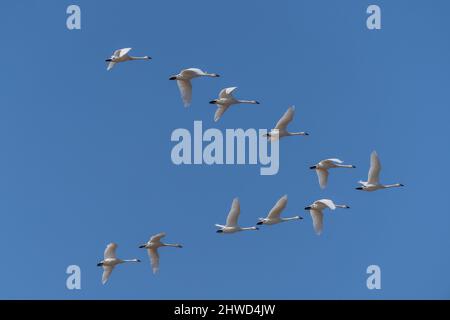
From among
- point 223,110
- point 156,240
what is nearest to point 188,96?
A: point 223,110

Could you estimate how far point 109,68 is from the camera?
44031 mm

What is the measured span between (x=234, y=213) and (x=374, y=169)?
186 inches

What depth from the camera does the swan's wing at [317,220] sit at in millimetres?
45906

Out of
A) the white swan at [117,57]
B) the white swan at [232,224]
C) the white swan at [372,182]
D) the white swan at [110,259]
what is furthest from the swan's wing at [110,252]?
the white swan at [372,182]

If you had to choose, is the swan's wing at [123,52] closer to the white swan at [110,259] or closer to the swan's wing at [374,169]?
the white swan at [110,259]

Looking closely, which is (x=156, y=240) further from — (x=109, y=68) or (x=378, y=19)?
(x=378, y=19)

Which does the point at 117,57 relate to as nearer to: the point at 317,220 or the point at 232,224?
the point at 232,224

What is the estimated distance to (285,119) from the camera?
4528cm

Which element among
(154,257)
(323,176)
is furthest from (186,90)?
(154,257)

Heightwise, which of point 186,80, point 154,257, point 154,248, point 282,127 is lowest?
point 154,257

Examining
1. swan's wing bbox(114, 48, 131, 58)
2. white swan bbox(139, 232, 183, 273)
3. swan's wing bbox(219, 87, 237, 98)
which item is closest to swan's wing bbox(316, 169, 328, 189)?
swan's wing bbox(219, 87, 237, 98)

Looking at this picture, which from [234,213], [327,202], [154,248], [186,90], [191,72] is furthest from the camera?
[154,248]

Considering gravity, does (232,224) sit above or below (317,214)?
below
